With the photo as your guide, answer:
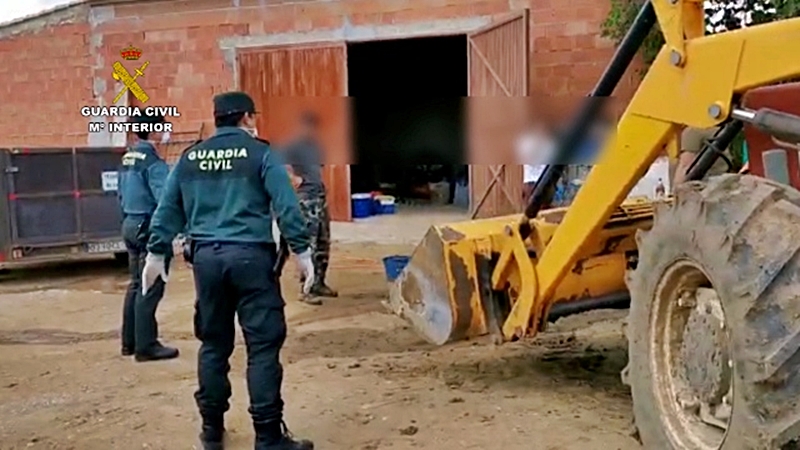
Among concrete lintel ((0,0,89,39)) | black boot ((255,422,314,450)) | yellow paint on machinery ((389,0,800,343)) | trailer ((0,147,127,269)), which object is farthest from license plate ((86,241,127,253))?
black boot ((255,422,314,450))

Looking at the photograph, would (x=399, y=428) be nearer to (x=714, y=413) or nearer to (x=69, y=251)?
(x=714, y=413)

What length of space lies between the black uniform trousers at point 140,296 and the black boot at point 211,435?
2.13 metres

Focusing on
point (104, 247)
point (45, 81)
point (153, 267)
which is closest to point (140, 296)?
point (153, 267)

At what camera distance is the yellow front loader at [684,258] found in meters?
3.00

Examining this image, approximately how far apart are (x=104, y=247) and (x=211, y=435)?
703 cm

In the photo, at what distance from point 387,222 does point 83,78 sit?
539 centimetres

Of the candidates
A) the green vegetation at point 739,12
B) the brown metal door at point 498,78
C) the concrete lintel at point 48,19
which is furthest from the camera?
the concrete lintel at point 48,19

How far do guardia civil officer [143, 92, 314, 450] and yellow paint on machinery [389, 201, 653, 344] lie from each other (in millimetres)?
1006

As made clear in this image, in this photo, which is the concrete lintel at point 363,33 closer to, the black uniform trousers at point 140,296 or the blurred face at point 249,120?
the black uniform trousers at point 140,296

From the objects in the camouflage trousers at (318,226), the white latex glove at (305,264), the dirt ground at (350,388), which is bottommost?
the dirt ground at (350,388)

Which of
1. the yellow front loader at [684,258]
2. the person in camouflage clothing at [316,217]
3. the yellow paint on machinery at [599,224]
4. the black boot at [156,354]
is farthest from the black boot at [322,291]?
the yellow front loader at [684,258]

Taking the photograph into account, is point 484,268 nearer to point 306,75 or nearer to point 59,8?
point 306,75

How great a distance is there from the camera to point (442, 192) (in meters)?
18.1

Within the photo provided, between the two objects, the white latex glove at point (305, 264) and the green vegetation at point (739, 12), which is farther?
the green vegetation at point (739, 12)
